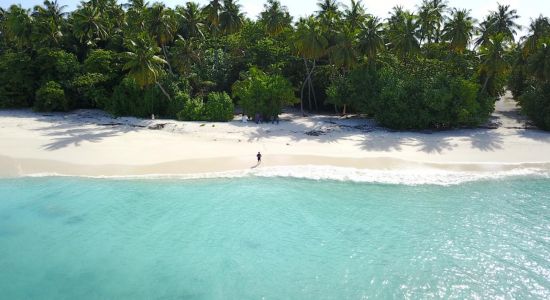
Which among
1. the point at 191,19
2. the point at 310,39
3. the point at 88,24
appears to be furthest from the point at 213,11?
→ the point at 310,39

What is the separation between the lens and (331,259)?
20.2 m

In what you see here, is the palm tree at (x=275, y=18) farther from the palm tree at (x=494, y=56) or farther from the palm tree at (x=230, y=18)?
the palm tree at (x=494, y=56)

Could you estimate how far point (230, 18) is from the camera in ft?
208

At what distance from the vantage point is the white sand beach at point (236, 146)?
3192 cm

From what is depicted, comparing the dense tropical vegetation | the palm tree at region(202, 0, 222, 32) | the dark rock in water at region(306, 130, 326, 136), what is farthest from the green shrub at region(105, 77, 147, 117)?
the palm tree at region(202, 0, 222, 32)

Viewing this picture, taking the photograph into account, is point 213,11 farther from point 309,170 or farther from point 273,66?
point 309,170

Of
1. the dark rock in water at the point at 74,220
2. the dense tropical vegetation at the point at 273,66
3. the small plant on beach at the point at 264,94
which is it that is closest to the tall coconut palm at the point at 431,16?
the dense tropical vegetation at the point at 273,66

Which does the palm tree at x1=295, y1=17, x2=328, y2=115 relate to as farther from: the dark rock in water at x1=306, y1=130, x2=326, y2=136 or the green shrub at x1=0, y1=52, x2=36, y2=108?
the green shrub at x1=0, y1=52, x2=36, y2=108

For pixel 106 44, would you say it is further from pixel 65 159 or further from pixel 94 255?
pixel 94 255

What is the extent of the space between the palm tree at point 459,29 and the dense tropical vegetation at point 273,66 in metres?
0.13

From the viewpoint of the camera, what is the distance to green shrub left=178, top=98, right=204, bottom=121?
45344mm

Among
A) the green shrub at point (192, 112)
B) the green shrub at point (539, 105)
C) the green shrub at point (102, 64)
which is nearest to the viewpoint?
the green shrub at point (539, 105)

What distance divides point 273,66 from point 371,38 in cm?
1247

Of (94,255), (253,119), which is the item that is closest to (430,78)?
(253,119)
